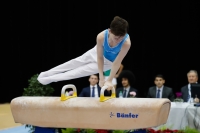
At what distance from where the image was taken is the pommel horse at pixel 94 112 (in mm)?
3967

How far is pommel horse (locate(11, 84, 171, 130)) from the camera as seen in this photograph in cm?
397

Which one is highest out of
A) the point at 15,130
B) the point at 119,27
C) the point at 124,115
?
the point at 119,27

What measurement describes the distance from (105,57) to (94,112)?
83 cm

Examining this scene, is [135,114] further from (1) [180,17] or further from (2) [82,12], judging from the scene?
(2) [82,12]

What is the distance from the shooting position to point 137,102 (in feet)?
13.2

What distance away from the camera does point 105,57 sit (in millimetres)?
4668

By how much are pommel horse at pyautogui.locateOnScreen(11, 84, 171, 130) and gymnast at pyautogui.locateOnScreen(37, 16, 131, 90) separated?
1.08ft

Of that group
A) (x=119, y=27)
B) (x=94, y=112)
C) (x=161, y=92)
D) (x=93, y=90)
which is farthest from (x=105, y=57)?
(x=161, y=92)

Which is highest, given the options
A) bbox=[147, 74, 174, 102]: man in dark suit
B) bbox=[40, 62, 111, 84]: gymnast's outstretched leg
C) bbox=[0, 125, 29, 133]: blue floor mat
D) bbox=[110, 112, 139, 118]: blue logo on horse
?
bbox=[40, 62, 111, 84]: gymnast's outstretched leg

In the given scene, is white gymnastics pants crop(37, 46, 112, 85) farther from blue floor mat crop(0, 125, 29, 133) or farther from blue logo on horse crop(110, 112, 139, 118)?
blue floor mat crop(0, 125, 29, 133)

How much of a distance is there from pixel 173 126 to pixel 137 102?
2.85 metres

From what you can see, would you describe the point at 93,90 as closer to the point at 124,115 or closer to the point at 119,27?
the point at 124,115

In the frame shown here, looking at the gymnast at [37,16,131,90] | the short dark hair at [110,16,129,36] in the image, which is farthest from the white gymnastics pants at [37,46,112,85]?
the short dark hair at [110,16,129,36]

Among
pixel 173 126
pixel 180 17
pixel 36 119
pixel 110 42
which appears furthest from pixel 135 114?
pixel 180 17
